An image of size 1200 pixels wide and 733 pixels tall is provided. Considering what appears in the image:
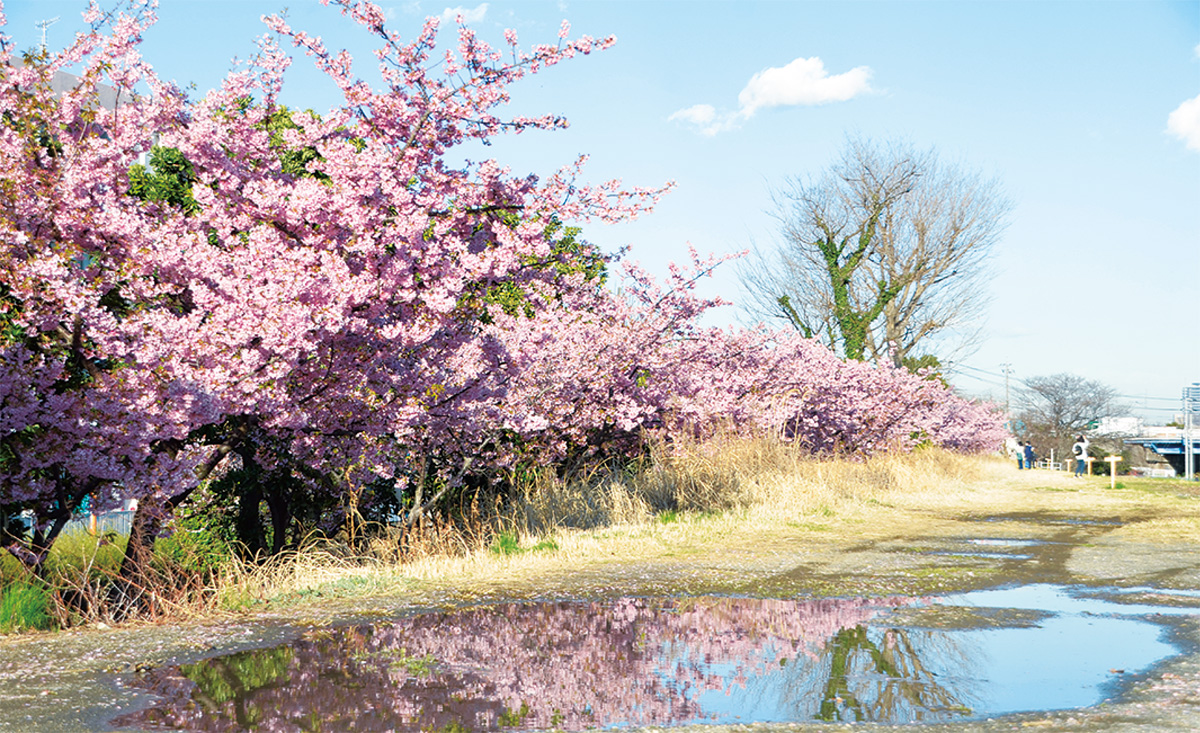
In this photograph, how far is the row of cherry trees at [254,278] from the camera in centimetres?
705

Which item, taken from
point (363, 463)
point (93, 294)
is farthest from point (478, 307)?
point (93, 294)

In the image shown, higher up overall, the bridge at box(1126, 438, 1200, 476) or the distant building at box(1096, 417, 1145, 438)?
the distant building at box(1096, 417, 1145, 438)

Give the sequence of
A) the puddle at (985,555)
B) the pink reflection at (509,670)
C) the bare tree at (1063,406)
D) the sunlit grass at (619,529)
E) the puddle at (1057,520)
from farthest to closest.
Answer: the bare tree at (1063,406) → the puddle at (1057,520) → the puddle at (985,555) → the sunlit grass at (619,529) → the pink reflection at (509,670)

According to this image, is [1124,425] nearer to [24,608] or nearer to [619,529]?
[619,529]

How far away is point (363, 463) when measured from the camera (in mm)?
8891

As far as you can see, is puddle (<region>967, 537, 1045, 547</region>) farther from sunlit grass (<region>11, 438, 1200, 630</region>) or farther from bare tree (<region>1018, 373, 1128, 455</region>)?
bare tree (<region>1018, 373, 1128, 455</region>)

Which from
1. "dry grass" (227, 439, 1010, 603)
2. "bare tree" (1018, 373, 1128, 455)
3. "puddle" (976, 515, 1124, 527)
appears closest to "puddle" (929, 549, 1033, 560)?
"dry grass" (227, 439, 1010, 603)

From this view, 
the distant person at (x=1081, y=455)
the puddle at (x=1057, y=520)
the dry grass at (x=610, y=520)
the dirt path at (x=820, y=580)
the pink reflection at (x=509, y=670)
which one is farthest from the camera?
the distant person at (x=1081, y=455)

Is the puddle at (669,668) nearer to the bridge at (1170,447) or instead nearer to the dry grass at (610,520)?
the dry grass at (610,520)

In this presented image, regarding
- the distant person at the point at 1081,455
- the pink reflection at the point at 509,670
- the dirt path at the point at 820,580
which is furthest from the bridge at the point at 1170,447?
the pink reflection at the point at 509,670

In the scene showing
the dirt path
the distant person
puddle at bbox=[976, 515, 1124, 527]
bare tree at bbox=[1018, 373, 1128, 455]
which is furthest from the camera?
bare tree at bbox=[1018, 373, 1128, 455]

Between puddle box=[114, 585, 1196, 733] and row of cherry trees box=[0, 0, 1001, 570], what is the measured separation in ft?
7.97

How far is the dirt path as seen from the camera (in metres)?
4.26

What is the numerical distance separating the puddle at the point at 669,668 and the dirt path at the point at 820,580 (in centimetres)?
23
